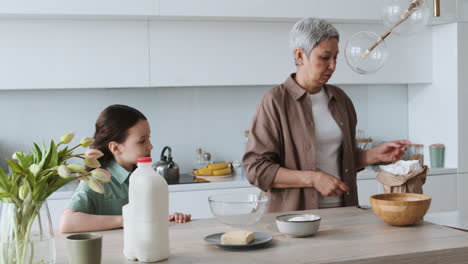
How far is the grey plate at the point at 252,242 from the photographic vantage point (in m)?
1.79

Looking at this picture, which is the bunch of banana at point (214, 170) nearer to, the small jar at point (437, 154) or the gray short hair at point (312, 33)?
the small jar at point (437, 154)

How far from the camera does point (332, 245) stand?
1.84 metres

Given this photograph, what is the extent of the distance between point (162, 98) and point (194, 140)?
0.37m

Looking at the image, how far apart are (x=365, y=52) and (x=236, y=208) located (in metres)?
0.77

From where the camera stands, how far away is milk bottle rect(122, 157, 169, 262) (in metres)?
1.67

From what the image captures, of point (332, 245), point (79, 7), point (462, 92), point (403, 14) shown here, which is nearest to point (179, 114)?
point (79, 7)

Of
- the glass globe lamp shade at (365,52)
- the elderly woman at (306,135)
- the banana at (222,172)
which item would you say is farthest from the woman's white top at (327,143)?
the banana at (222,172)

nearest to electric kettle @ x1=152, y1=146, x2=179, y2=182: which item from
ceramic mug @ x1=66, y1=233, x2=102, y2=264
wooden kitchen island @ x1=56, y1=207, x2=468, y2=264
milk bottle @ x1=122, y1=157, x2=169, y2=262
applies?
wooden kitchen island @ x1=56, y1=207, x2=468, y2=264

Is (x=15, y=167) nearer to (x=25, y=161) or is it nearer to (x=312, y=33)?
(x=25, y=161)

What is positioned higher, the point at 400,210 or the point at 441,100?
the point at 441,100

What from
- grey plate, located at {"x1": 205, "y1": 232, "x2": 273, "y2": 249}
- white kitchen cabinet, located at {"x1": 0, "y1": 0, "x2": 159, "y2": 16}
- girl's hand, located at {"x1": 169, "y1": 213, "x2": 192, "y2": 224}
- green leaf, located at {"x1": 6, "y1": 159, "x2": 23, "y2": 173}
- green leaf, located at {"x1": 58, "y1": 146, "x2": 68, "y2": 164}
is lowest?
grey plate, located at {"x1": 205, "y1": 232, "x2": 273, "y2": 249}

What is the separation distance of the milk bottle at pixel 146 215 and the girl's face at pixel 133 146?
551 millimetres

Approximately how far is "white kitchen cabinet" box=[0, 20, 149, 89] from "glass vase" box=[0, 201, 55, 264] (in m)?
2.46

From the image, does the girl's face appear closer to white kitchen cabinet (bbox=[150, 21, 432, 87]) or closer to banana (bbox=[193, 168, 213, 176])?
white kitchen cabinet (bbox=[150, 21, 432, 87])
